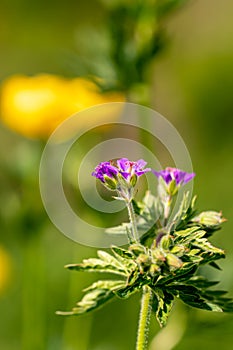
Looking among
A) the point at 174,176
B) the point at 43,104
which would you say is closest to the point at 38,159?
the point at 43,104

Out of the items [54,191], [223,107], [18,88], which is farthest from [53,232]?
[223,107]

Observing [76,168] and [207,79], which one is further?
[207,79]

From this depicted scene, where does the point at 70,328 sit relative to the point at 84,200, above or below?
below

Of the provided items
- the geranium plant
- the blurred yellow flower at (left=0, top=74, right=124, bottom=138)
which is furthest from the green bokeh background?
the geranium plant

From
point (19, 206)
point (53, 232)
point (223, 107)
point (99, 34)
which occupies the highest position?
point (223, 107)

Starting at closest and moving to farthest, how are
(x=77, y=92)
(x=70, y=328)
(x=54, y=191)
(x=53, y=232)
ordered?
1. (x=70, y=328)
2. (x=54, y=191)
3. (x=77, y=92)
4. (x=53, y=232)

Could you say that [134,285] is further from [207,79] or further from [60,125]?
[207,79]

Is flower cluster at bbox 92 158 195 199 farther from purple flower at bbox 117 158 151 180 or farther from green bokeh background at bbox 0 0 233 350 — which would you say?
green bokeh background at bbox 0 0 233 350
